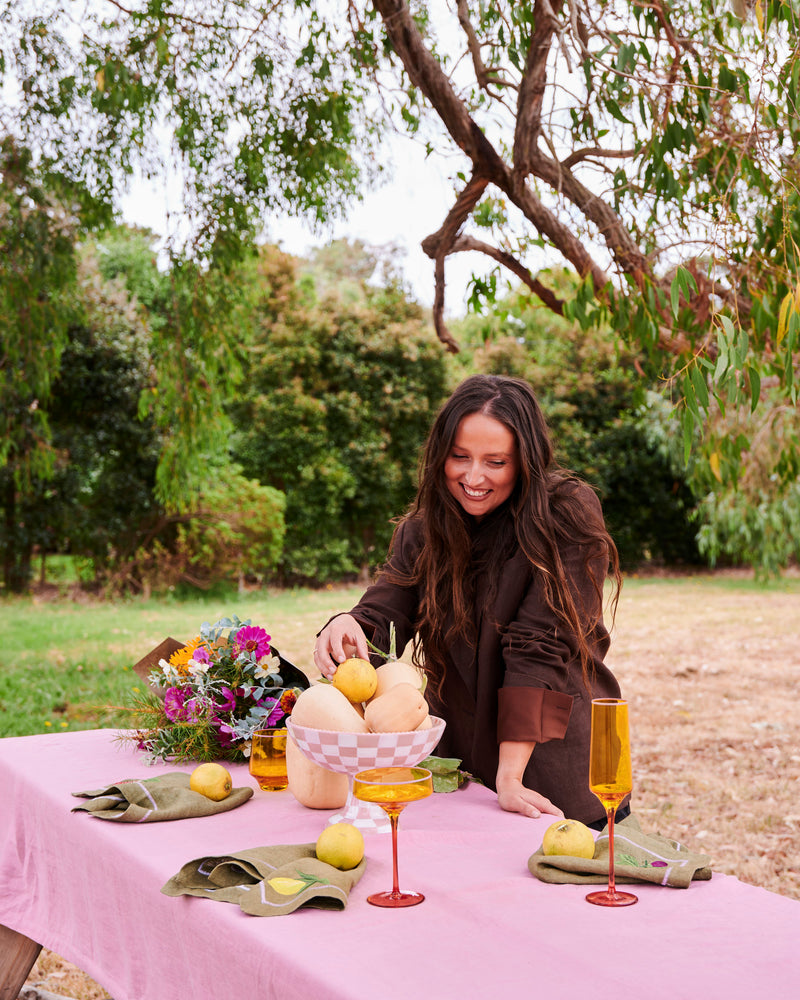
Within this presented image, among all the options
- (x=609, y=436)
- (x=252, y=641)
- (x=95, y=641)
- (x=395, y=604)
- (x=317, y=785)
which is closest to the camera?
(x=317, y=785)

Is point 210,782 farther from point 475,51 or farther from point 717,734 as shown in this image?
point 717,734

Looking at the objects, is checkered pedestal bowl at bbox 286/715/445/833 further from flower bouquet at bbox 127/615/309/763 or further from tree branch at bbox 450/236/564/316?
tree branch at bbox 450/236/564/316

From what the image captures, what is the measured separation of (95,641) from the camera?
31.3 feet

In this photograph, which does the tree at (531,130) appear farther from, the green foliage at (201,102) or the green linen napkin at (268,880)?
the green linen napkin at (268,880)

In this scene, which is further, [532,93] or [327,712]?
[532,93]

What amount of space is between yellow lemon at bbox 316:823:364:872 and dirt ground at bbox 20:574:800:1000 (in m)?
1.39

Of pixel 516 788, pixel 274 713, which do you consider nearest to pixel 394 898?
pixel 516 788

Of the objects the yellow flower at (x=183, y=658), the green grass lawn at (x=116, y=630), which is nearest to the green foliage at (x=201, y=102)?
the green grass lawn at (x=116, y=630)

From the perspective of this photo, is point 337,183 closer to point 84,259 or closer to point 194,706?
point 194,706

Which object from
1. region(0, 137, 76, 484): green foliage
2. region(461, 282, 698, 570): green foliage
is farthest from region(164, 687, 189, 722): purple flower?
region(461, 282, 698, 570): green foliage

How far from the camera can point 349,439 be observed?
15461mm

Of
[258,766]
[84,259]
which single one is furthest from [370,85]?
[84,259]

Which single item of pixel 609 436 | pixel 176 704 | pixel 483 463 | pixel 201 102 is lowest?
pixel 176 704

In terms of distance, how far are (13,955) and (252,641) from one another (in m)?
0.96
